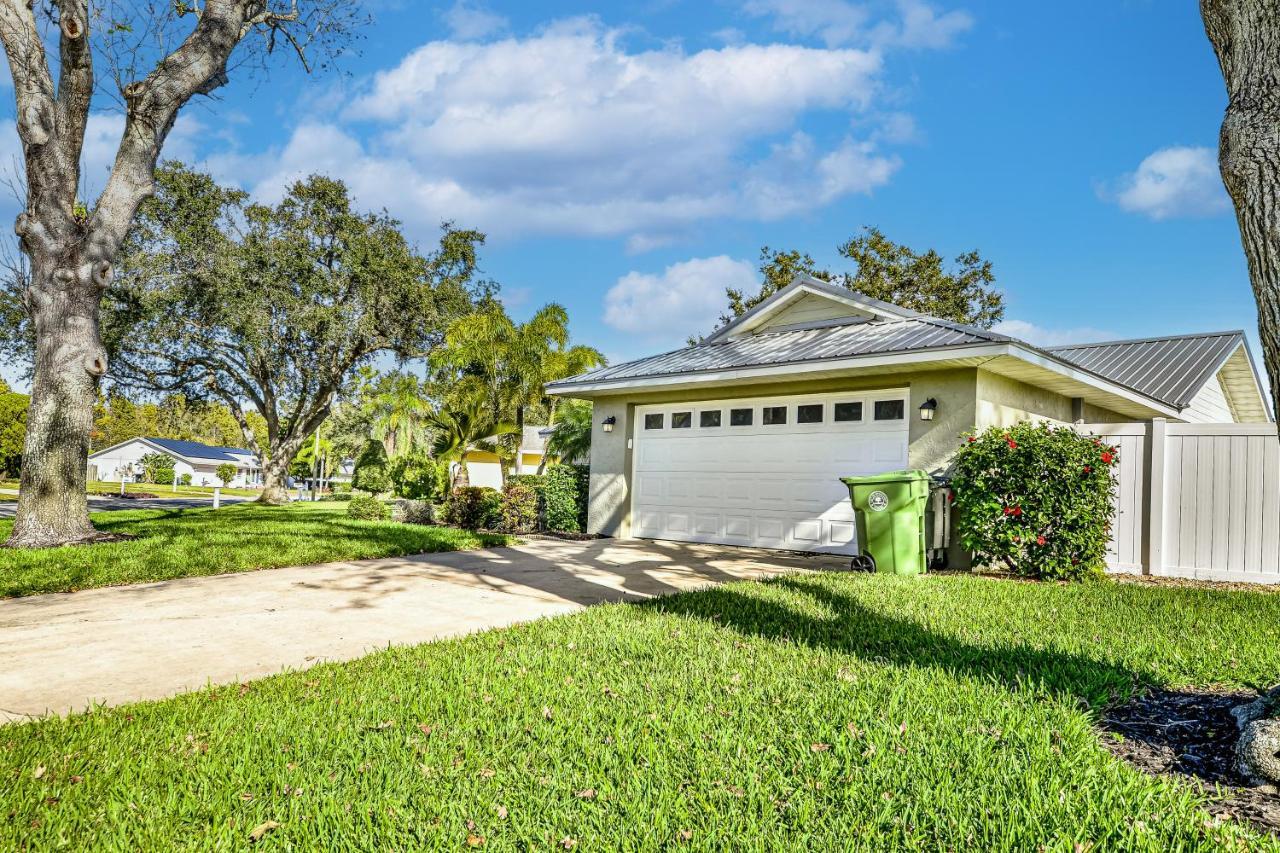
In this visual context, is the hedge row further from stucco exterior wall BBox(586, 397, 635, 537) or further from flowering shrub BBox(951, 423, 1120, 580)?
flowering shrub BBox(951, 423, 1120, 580)

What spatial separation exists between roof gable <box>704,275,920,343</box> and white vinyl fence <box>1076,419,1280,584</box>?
12.0 ft

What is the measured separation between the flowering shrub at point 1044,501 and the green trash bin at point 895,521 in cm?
56

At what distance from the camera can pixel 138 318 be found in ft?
68.7

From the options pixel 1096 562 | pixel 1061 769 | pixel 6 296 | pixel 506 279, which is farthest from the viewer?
pixel 506 279

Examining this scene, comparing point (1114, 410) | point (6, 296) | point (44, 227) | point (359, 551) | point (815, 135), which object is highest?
point (815, 135)

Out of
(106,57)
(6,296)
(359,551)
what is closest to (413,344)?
(6,296)

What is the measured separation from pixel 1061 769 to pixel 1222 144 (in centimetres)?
260

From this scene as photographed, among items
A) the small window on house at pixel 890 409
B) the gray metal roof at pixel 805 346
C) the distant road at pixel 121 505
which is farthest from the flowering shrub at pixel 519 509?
the distant road at pixel 121 505

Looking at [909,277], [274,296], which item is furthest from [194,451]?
[909,277]

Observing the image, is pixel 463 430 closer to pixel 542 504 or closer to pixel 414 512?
pixel 414 512

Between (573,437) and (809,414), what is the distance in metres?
7.26

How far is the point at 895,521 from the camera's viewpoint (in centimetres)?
774

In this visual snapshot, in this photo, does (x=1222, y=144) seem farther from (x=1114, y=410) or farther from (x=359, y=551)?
(x=1114, y=410)

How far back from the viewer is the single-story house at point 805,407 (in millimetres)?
8781
